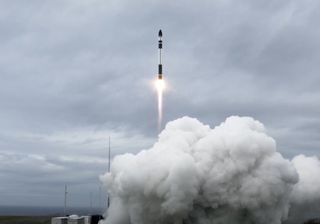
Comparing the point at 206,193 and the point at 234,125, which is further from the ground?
the point at 234,125

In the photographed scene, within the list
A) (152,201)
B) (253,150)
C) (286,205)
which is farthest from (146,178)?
(286,205)

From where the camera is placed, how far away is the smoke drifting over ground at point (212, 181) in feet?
219

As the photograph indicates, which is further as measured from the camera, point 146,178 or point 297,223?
point 297,223

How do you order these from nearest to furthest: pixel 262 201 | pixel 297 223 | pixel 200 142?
pixel 262 201 < pixel 200 142 < pixel 297 223

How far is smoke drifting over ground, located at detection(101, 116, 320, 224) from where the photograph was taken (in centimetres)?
6675

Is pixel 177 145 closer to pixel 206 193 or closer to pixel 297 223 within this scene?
pixel 206 193

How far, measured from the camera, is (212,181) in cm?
6806

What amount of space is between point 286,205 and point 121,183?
22.5 meters

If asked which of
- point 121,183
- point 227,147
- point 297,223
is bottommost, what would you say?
point 297,223

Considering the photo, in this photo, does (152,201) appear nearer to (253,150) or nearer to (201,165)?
(201,165)

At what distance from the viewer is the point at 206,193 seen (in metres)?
68.3

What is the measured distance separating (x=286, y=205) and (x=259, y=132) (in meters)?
10.5

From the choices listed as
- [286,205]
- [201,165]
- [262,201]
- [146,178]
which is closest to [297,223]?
[286,205]

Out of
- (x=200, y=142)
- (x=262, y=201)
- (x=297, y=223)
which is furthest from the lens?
(x=297, y=223)
